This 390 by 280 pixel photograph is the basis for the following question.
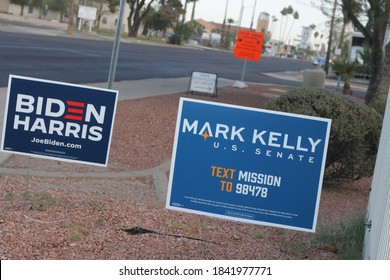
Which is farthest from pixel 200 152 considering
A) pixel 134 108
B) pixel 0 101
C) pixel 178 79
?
pixel 178 79

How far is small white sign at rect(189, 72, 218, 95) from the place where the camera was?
2721 centimetres

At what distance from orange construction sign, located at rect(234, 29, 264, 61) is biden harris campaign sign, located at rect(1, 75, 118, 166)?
2651cm

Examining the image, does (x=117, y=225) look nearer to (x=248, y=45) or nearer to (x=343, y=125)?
(x=343, y=125)

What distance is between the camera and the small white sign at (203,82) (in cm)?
2721

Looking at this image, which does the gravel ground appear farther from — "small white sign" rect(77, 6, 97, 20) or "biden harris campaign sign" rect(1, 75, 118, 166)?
"small white sign" rect(77, 6, 97, 20)

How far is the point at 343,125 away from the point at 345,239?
3.81m

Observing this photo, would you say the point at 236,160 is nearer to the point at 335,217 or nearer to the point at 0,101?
the point at 335,217

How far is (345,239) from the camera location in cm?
797

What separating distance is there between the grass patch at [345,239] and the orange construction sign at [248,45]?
84.6 feet

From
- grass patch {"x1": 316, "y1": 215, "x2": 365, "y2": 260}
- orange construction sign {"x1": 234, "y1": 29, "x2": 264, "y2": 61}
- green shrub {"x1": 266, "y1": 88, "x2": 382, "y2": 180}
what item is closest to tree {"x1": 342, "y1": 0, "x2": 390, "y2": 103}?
orange construction sign {"x1": 234, "y1": 29, "x2": 264, "y2": 61}

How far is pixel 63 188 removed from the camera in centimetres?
986

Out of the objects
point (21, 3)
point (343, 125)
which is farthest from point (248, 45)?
point (21, 3)

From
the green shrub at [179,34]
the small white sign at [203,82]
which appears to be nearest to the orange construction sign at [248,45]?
the small white sign at [203,82]

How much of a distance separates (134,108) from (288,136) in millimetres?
13601
